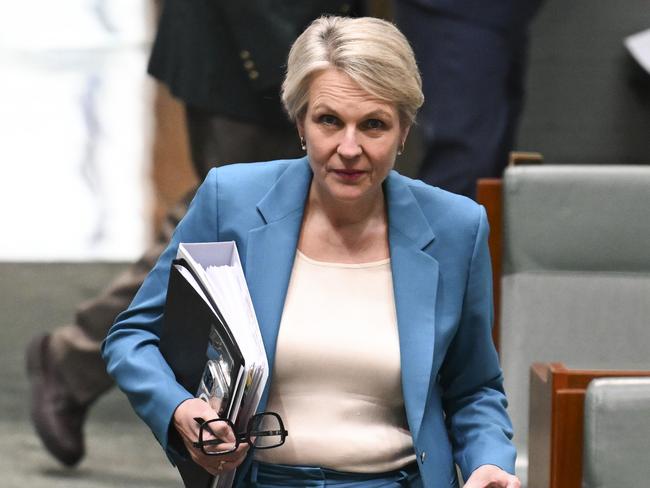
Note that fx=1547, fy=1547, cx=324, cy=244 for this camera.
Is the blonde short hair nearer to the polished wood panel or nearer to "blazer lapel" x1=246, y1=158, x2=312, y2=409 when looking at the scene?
"blazer lapel" x1=246, y1=158, x2=312, y2=409

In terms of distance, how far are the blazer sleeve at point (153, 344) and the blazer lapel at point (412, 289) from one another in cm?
26

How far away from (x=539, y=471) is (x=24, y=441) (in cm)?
240

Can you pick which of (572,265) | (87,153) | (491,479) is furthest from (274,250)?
(87,153)

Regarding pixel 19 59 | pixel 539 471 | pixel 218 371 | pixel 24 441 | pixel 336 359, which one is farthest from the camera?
pixel 19 59

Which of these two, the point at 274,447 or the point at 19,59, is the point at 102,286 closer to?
the point at 19,59

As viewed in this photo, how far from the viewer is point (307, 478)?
210cm

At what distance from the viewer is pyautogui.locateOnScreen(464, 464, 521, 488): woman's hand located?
6.71 ft

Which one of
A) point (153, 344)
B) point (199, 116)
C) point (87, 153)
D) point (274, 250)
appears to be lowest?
point (153, 344)

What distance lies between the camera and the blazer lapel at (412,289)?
82.7 inches

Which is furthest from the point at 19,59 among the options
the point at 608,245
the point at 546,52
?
the point at 608,245

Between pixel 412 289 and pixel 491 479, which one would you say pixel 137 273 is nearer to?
pixel 412 289

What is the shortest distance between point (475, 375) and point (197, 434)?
18.2 inches

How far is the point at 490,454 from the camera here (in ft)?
6.95

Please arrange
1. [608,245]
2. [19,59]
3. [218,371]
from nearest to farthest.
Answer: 1. [218,371]
2. [608,245]
3. [19,59]
